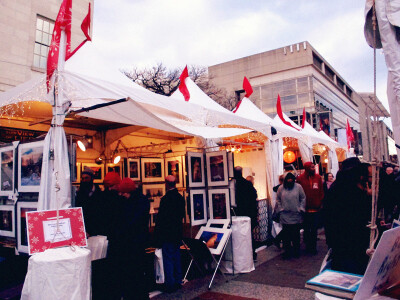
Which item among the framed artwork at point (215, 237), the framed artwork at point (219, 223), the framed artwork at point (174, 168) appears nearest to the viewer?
the framed artwork at point (215, 237)

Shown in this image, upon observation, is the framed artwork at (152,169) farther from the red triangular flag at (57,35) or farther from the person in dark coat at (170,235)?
the red triangular flag at (57,35)

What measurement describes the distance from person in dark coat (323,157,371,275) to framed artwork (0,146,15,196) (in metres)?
4.34

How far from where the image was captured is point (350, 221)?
2906mm

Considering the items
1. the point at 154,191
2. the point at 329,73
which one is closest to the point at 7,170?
the point at 154,191

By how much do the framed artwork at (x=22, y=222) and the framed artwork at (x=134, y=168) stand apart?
15.2ft

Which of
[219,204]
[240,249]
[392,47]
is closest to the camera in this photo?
[392,47]

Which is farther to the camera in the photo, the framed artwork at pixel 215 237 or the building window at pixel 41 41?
the building window at pixel 41 41

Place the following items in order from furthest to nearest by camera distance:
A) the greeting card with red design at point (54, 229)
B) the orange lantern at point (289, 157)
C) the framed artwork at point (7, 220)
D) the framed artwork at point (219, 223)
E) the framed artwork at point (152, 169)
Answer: the orange lantern at point (289, 157), the framed artwork at point (152, 169), the framed artwork at point (219, 223), the framed artwork at point (7, 220), the greeting card with red design at point (54, 229)

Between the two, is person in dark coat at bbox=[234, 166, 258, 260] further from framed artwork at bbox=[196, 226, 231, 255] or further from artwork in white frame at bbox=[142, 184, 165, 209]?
artwork in white frame at bbox=[142, 184, 165, 209]

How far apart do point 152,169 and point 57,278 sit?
6.45 m

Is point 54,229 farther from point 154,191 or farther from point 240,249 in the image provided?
point 154,191

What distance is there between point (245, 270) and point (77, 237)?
3476mm

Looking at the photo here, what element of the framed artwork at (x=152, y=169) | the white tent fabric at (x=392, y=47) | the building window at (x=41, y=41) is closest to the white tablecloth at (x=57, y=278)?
the white tent fabric at (x=392, y=47)

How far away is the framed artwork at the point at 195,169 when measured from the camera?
6.28 m
